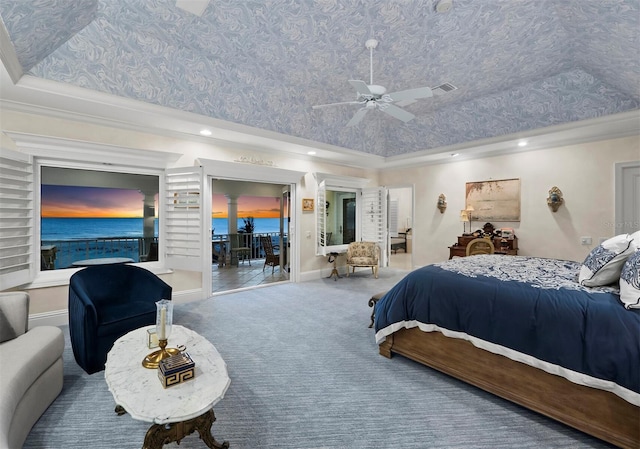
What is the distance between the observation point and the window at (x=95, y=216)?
368cm

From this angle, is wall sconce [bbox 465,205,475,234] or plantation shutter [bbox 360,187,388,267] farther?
plantation shutter [bbox 360,187,388,267]

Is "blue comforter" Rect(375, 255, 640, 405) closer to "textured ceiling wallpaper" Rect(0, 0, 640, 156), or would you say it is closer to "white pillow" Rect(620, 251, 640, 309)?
"white pillow" Rect(620, 251, 640, 309)

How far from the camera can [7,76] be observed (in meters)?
2.66

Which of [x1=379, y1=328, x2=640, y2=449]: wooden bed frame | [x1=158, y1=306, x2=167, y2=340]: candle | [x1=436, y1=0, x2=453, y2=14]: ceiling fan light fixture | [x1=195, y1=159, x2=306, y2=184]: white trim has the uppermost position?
[x1=436, y1=0, x2=453, y2=14]: ceiling fan light fixture

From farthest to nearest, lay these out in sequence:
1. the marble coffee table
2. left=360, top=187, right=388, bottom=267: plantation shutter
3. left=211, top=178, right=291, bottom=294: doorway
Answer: left=211, top=178, right=291, bottom=294: doorway
left=360, top=187, right=388, bottom=267: plantation shutter
the marble coffee table

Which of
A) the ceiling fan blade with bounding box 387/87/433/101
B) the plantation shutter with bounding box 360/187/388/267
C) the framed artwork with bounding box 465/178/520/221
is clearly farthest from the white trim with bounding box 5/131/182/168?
the framed artwork with bounding box 465/178/520/221

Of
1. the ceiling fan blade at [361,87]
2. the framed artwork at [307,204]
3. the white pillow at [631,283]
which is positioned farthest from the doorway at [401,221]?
the white pillow at [631,283]

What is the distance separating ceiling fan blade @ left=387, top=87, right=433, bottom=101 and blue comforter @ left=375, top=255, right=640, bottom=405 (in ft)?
5.58

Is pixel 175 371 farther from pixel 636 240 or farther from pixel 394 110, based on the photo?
pixel 394 110

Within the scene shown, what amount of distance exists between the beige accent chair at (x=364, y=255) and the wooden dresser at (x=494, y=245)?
152 cm

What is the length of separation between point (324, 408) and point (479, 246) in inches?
175

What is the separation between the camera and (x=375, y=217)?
6.79m

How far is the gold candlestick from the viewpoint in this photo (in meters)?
1.62

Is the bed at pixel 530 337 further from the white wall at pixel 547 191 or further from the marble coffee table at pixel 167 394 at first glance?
the white wall at pixel 547 191
